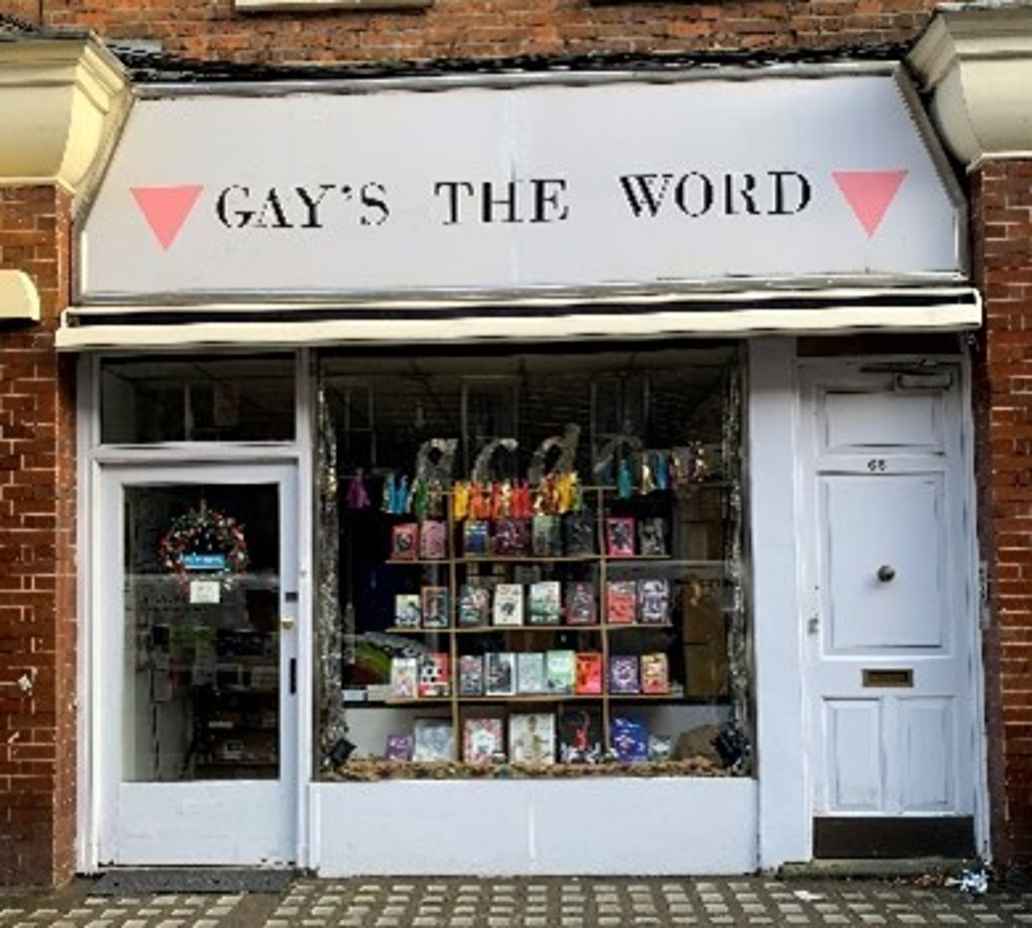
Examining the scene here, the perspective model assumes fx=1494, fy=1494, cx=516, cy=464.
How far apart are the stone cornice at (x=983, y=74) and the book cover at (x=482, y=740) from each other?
385cm

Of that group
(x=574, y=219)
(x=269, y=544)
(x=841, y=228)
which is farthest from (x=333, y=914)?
(x=841, y=228)

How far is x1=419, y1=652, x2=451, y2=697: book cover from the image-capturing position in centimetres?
809

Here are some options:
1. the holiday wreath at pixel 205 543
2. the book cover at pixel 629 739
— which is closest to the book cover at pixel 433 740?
the book cover at pixel 629 739

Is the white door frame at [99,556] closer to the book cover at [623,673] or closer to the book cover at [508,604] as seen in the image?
the book cover at [508,604]

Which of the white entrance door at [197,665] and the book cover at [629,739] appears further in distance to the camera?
the book cover at [629,739]

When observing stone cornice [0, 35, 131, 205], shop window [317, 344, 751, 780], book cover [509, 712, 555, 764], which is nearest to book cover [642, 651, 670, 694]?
shop window [317, 344, 751, 780]

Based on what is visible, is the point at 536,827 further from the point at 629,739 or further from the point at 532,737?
the point at 629,739

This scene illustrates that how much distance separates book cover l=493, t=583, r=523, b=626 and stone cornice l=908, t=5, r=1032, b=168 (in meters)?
3.26

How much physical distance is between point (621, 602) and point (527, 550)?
1.91ft

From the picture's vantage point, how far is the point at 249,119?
25.5ft

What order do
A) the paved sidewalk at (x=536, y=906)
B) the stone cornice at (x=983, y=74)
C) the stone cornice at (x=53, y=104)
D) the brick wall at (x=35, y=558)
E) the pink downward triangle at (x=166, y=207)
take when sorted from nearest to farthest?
the paved sidewalk at (x=536, y=906)
the stone cornice at (x=983, y=74)
the stone cornice at (x=53, y=104)
the brick wall at (x=35, y=558)
the pink downward triangle at (x=166, y=207)

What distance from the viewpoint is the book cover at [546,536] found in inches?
320

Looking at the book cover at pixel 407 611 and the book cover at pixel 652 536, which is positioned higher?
the book cover at pixel 652 536

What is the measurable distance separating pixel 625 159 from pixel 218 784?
3.86m
